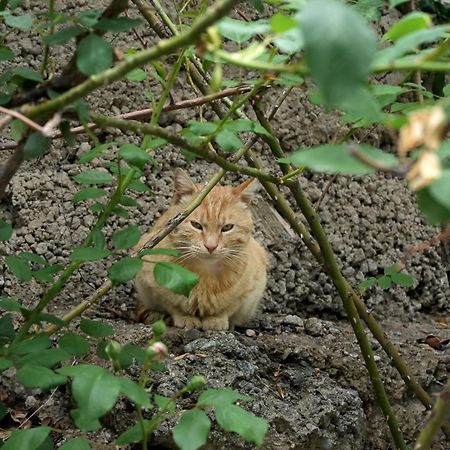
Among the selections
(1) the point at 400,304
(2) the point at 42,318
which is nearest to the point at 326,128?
(1) the point at 400,304

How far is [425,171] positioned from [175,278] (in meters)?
0.88

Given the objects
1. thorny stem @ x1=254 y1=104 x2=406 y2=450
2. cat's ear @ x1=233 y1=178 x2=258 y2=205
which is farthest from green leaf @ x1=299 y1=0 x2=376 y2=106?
cat's ear @ x1=233 y1=178 x2=258 y2=205

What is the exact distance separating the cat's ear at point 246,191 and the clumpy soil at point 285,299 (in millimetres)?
331

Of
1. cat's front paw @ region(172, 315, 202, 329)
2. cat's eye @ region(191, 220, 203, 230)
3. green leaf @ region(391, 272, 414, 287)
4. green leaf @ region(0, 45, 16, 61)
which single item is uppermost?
cat's eye @ region(191, 220, 203, 230)

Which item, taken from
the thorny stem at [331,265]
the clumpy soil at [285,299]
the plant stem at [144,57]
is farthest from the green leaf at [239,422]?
the clumpy soil at [285,299]

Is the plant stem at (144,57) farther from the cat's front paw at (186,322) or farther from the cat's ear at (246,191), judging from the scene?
the cat's ear at (246,191)

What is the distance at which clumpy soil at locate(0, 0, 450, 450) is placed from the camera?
267cm

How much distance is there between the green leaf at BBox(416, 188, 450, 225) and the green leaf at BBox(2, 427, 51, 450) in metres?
0.94

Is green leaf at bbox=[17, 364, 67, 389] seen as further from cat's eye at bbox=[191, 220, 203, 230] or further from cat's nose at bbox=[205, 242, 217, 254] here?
cat's eye at bbox=[191, 220, 203, 230]

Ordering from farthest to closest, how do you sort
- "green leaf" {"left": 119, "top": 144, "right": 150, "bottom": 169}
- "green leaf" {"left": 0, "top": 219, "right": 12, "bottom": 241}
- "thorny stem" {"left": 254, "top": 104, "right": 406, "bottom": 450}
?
"thorny stem" {"left": 254, "top": 104, "right": 406, "bottom": 450} → "green leaf" {"left": 0, "top": 219, "right": 12, "bottom": 241} → "green leaf" {"left": 119, "top": 144, "right": 150, "bottom": 169}

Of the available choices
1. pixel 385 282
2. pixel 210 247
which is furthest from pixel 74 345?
pixel 210 247

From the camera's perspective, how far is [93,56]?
1254 millimetres

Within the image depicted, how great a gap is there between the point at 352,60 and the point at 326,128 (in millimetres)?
3127

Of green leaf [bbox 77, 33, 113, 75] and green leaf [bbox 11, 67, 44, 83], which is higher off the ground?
green leaf [bbox 11, 67, 44, 83]
